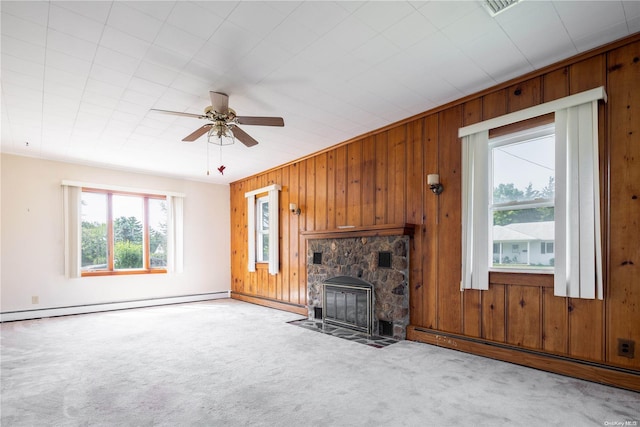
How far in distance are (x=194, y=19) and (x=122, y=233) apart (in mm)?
5437

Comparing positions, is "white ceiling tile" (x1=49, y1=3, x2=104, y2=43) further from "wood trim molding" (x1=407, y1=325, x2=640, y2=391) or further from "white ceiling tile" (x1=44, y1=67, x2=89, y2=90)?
"wood trim molding" (x1=407, y1=325, x2=640, y2=391)

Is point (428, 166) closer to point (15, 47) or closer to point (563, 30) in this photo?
point (563, 30)

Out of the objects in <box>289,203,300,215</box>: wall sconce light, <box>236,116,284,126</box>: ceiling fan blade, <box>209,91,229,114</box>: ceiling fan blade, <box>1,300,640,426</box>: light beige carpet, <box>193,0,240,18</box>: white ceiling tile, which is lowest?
<box>1,300,640,426</box>: light beige carpet

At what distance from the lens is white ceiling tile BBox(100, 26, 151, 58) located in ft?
8.03

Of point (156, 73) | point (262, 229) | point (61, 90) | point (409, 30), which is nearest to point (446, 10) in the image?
point (409, 30)

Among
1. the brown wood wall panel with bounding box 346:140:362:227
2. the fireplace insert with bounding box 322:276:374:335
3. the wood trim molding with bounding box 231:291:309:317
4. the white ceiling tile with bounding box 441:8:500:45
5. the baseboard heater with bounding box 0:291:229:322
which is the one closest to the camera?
the white ceiling tile with bounding box 441:8:500:45

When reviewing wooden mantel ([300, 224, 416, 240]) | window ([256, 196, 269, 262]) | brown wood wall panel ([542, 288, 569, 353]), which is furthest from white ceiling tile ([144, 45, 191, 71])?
window ([256, 196, 269, 262])

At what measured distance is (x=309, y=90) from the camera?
11.1ft

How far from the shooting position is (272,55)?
2.76m

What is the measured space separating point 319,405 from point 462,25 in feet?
9.40

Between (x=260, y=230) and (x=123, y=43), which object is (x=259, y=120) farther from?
(x=260, y=230)

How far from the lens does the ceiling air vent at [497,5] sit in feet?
7.20

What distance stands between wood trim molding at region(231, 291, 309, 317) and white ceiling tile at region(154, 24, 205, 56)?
4088 mm

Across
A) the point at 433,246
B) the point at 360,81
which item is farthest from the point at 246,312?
the point at 360,81
